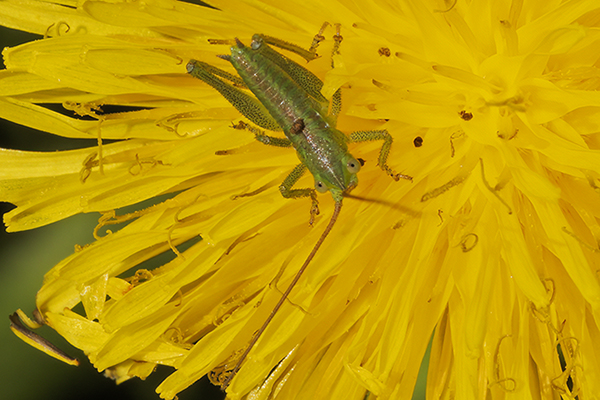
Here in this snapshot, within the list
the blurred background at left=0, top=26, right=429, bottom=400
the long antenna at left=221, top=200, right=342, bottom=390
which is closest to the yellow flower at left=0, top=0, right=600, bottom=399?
the long antenna at left=221, top=200, right=342, bottom=390

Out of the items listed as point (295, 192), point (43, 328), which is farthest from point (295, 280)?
point (43, 328)

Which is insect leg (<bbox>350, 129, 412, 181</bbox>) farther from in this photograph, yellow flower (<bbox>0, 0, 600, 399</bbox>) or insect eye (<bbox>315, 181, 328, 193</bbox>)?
insect eye (<bbox>315, 181, 328, 193</bbox>)

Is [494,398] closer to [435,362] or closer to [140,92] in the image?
[435,362]

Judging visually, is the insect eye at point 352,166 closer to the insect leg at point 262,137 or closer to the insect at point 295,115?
the insect at point 295,115

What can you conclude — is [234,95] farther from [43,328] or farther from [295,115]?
[43,328]

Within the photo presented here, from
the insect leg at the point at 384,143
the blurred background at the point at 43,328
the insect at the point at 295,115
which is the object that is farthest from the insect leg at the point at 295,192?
the blurred background at the point at 43,328
